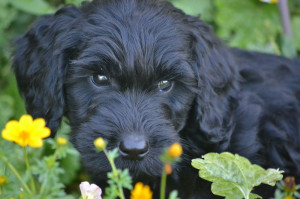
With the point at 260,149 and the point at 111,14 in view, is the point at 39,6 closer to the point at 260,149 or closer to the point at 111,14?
the point at 111,14

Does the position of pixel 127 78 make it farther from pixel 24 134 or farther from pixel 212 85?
pixel 24 134

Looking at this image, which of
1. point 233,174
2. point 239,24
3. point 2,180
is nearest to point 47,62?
point 2,180

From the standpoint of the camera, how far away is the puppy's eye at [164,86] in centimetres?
278

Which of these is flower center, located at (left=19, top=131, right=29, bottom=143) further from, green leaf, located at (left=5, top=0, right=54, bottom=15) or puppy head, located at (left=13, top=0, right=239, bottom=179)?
green leaf, located at (left=5, top=0, right=54, bottom=15)

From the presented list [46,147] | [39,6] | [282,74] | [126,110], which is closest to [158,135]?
[126,110]

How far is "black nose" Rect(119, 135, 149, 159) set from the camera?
7.86 ft

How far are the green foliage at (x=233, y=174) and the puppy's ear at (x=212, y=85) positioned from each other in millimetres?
637

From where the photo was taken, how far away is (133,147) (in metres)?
2.39

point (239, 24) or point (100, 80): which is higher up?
point (100, 80)

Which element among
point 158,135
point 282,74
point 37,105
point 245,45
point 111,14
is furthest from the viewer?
point 245,45

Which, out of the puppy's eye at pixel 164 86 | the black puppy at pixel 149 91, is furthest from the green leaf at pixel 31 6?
the puppy's eye at pixel 164 86

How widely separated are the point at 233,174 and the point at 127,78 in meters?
0.82

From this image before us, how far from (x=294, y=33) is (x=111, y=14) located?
258 cm

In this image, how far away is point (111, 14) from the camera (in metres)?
2.80
